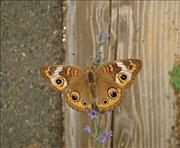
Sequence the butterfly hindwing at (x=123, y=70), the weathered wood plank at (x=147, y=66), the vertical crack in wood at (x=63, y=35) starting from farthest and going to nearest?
the vertical crack in wood at (x=63, y=35), the weathered wood plank at (x=147, y=66), the butterfly hindwing at (x=123, y=70)

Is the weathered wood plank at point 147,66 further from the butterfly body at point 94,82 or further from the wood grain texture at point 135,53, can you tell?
the butterfly body at point 94,82

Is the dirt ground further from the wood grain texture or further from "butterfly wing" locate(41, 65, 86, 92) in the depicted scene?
"butterfly wing" locate(41, 65, 86, 92)

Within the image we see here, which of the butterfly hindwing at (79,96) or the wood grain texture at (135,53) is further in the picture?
the wood grain texture at (135,53)

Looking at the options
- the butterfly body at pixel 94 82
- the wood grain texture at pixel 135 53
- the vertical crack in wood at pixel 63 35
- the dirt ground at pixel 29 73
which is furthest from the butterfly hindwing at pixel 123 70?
the dirt ground at pixel 29 73

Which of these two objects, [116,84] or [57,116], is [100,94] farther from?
[57,116]

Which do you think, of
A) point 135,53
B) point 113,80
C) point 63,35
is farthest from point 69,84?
point 63,35

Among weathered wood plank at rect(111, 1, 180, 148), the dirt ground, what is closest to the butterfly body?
weathered wood plank at rect(111, 1, 180, 148)

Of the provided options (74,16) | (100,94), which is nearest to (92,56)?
(74,16)
